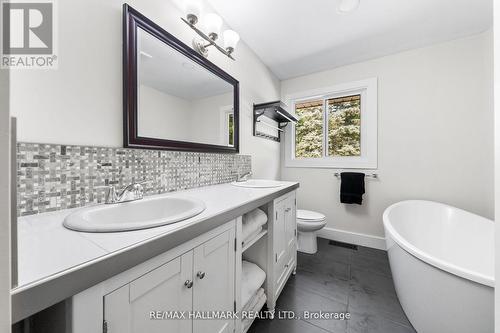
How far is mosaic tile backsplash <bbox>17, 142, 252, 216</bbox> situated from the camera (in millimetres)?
679

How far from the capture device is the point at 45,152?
2.36 feet

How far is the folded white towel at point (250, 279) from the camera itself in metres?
1.11

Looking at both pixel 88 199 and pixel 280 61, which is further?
pixel 280 61

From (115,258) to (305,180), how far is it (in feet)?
8.36

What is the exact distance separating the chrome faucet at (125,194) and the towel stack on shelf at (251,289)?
2.61 feet

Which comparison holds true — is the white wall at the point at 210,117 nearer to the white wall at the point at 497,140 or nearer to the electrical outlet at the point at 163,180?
the electrical outlet at the point at 163,180

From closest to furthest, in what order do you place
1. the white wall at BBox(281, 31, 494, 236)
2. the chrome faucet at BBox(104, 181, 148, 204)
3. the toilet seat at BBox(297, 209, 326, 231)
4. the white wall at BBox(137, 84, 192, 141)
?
the chrome faucet at BBox(104, 181, 148, 204)
the white wall at BBox(137, 84, 192, 141)
the white wall at BBox(281, 31, 494, 236)
the toilet seat at BBox(297, 209, 326, 231)

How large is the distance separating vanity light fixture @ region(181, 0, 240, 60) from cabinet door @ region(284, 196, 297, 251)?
1.32 metres

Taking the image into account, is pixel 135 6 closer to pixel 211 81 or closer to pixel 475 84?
pixel 211 81

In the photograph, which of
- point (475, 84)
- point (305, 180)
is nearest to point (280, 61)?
point (305, 180)

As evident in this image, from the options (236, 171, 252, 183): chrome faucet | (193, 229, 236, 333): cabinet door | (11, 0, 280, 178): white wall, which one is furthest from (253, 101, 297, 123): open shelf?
(193, 229, 236, 333): cabinet door

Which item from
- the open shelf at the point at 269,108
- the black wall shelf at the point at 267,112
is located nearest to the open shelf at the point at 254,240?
the black wall shelf at the point at 267,112

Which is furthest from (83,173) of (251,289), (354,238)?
(354,238)

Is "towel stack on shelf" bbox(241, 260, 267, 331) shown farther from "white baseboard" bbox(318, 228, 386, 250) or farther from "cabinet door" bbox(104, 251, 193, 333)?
"white baseboard" bbox(318, 228, 386, 250)
